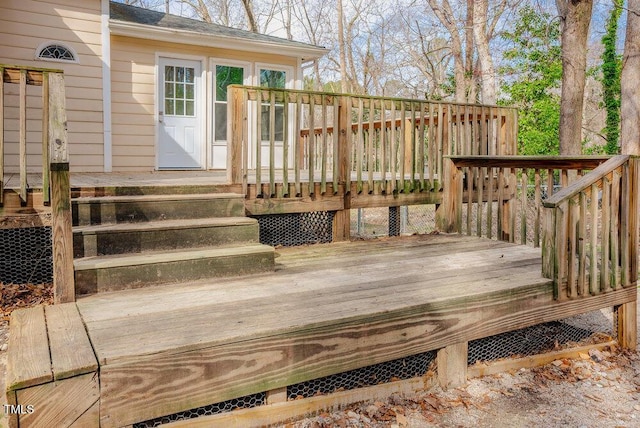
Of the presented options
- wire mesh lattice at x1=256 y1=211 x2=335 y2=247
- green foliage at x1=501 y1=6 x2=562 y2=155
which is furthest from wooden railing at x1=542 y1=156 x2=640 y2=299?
green foliage at x1=501 y1=6 x2=562 y2=155

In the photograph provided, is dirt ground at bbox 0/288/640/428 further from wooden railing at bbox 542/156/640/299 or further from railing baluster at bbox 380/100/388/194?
railing baluster at bbox 380/100/388/194

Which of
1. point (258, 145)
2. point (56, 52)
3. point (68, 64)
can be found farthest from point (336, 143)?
point (56, 52)

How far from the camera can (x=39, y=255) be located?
4.66 m

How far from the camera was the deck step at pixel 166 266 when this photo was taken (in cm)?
288

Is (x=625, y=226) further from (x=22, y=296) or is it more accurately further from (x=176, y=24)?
(x=176, y=24)

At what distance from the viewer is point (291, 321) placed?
2.39 metres

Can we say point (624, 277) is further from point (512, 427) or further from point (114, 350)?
point (114, 350)

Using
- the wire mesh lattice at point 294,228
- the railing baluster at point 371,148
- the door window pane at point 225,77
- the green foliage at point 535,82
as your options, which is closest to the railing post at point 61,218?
the wire mesh lattice at point 294,228

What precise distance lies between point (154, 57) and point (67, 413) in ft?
21.0

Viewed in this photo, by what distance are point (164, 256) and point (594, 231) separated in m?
2.93

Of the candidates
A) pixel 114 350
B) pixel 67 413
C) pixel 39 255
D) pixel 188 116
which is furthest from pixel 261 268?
pixel 188 116

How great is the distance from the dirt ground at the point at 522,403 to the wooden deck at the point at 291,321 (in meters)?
0.25

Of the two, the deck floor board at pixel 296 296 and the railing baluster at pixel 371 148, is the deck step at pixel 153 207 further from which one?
the railing baluster at pixel 371 148

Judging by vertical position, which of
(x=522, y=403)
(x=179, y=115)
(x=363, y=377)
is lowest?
(x=522, y=403)
